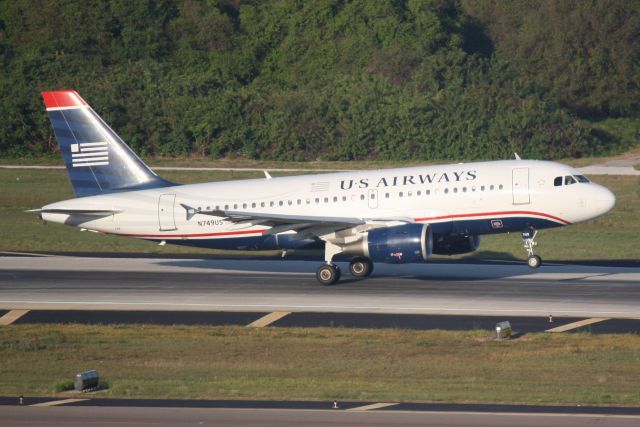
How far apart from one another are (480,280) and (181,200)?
11.6m

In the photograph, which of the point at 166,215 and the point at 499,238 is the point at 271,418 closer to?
the point at 166,215

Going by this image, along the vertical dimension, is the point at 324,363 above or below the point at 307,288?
below

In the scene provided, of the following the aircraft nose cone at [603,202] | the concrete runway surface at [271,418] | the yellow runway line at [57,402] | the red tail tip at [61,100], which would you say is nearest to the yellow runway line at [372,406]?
the concrete runway surface at [271,418]

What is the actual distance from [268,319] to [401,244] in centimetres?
603

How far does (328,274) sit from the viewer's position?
3850 cm

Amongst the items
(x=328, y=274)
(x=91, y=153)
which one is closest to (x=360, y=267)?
(x=328, y=274)

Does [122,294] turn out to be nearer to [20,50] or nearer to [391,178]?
[391,178]

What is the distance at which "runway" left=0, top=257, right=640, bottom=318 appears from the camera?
34.3 m

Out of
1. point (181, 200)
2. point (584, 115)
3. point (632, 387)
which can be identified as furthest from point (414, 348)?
point (584, 115)

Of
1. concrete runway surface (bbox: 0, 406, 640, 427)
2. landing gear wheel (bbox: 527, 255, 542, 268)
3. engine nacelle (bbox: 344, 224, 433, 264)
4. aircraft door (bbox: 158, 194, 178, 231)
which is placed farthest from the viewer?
aircraft door (bbox: 158, 194, 178, 231)

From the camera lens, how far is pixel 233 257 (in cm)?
4734

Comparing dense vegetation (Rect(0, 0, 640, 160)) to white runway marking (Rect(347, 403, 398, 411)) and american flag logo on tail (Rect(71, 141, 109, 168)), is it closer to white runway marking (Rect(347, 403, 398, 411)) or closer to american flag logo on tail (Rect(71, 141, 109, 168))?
american flag logo on tail (Rect(71, 141, 109, 168))

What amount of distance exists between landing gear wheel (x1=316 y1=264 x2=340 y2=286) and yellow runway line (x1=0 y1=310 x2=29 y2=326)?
34.4 ft

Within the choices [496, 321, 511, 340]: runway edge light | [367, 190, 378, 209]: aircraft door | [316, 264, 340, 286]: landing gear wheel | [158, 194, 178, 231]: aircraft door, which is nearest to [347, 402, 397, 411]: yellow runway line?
[496, 321, 511, 340]: runway edge light
